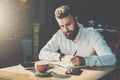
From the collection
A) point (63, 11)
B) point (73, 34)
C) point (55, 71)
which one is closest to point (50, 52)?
point (73, 34)

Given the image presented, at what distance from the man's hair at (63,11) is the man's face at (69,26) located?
0.05 m

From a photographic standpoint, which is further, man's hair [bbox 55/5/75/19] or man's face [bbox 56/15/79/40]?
man's face [bbox 56/15/79/40]

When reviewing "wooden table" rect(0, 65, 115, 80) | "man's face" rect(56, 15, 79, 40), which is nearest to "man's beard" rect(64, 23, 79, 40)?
"man's face" rect(56, 15, 79, 40)

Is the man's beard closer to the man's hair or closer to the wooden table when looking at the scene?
the man's hair

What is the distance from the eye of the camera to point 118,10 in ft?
39.8

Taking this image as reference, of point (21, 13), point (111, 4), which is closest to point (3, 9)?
point (21, 13)

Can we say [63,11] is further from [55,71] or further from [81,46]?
[55,71]

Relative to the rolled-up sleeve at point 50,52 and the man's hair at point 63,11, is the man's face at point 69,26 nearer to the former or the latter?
the man's hair at point 63,11

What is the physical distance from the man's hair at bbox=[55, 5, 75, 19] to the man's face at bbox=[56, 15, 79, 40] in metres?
0.05

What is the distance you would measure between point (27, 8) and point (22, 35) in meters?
0.95

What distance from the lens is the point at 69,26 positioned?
116 inches

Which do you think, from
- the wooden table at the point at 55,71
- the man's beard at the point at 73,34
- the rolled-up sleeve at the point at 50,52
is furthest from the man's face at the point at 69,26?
the wooden table at the point at 55,71

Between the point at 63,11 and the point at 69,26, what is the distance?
0.23 m

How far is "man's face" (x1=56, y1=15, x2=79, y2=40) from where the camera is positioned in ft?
9.43
